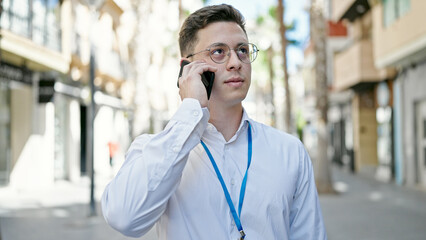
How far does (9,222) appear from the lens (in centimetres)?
1118

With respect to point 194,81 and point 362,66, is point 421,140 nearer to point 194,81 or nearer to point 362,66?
point 362,66

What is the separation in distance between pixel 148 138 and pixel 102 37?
89.6ft

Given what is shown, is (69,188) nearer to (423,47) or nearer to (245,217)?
(423,47)

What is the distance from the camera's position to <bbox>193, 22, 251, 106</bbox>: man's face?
2.26 meters

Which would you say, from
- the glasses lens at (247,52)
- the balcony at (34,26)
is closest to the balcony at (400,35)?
the balcony at (34,26)

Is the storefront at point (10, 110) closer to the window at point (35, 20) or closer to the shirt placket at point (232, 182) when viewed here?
the window at point (35, 20)

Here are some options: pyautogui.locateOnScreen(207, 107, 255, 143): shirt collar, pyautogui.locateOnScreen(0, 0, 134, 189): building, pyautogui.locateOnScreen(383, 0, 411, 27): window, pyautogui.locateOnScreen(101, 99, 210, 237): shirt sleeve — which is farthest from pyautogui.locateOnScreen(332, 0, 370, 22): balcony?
pyautogui.locateOnScreen(101, 99, 210, 237): shirt sleeve

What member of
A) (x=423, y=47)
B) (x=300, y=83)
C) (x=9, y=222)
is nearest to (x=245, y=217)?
(x=9, y=222)

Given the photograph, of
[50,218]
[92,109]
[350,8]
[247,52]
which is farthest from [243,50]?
[350,8]

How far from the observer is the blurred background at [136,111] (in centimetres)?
1229

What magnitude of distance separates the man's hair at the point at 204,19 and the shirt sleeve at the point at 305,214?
2.22ft

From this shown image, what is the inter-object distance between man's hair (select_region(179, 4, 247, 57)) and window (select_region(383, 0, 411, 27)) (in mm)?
17020

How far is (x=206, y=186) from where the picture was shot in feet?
7.04

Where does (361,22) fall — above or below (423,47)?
above
